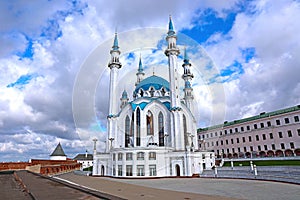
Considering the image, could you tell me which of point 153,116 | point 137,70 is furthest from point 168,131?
point 137,70

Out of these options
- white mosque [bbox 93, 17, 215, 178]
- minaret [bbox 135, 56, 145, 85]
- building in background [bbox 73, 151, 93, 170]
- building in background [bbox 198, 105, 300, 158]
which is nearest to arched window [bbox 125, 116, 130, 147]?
white mosque [bbox 93, 17, 215, 178]

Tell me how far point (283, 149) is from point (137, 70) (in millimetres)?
43710

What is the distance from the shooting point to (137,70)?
215 feet

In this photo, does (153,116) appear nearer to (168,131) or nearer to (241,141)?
(168,131)

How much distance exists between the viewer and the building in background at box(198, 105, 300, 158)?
39531 mm

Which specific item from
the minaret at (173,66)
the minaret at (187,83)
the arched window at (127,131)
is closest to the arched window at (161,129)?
the minaret at (173,66)

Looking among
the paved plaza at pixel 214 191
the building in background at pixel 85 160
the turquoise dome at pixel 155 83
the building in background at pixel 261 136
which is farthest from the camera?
the building in background at pixel 85 160

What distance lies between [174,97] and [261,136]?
2211 centimetres

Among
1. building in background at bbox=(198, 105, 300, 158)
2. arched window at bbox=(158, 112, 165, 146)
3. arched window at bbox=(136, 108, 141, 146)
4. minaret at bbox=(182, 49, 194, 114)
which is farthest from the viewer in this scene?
minaret at bbox=(182, 49, 194, 114)

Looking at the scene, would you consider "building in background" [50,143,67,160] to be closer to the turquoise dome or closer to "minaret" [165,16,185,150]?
the turquoise dome

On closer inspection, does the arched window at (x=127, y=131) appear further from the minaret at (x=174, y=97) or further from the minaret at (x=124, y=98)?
the minaret at (x=124, y=98)

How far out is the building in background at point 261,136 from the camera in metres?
39.5

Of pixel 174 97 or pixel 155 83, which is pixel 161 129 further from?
pixel 155 83

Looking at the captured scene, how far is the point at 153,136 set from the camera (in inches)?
1554
